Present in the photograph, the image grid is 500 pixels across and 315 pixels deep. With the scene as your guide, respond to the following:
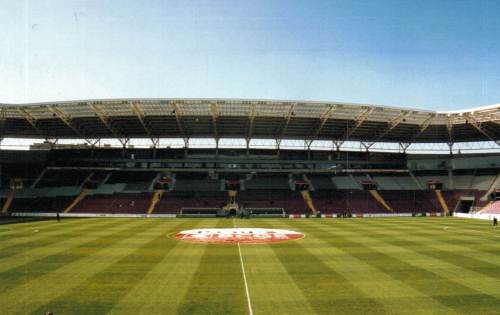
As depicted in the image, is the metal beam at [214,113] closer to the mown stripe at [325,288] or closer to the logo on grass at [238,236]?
the logo on grass at [238,236]

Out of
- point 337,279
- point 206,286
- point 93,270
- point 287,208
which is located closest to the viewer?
point 206,286

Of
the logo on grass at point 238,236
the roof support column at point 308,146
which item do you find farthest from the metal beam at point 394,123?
the logo on grass at point 238,236

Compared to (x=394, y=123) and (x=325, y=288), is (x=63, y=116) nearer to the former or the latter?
(x=325, y=288)

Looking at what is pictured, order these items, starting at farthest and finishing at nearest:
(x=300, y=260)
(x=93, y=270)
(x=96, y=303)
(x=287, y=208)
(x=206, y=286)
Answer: (x=287, y=208)
(x=300, y=260)
(x=93, y=270)
(x=206, y=286)
(x=96, y=303)

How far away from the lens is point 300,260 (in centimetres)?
2092

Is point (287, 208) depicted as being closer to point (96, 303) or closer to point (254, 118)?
point (254, 118)

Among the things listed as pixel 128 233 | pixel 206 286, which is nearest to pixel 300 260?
pixel 206 286

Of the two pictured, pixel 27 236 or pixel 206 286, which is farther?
pixel 27 236

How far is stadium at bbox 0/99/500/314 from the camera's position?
579 inches

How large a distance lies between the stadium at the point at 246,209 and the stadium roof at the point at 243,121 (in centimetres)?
42

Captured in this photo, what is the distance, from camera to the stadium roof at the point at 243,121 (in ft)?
172

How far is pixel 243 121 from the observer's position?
6025 cm

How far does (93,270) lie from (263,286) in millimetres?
9168

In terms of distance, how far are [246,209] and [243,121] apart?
48.7 feet
